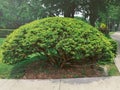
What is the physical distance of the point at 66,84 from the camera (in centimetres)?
590

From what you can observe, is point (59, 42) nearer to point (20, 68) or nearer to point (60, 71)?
point (60, 71)

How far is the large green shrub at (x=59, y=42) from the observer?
628 cm

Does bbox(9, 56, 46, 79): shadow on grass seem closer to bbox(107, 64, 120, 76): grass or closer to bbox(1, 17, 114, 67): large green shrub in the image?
bbox(1, 17, 114, 67): large green shrub

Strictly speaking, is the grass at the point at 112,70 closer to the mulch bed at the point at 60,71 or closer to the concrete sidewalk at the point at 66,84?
the mulch bed at the point at 60,71

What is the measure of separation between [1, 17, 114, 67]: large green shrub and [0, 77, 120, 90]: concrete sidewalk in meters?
0.64

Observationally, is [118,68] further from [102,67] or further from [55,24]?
[55,24]

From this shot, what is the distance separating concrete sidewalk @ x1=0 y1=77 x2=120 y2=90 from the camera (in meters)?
5.67

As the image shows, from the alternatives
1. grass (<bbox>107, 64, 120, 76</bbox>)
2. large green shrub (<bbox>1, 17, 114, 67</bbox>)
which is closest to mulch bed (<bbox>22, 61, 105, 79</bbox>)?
grass (<bbox>107, 64, 120, 76</bbox>)

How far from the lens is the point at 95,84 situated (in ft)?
19.2

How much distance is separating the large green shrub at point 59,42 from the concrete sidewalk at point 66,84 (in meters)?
0.64

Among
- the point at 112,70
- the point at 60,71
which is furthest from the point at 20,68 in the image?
the point at 112,70

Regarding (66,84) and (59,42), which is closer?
(66,84)

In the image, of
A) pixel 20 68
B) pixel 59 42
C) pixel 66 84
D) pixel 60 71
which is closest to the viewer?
pixel 66 84

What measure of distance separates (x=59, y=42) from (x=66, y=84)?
3.65 ft
